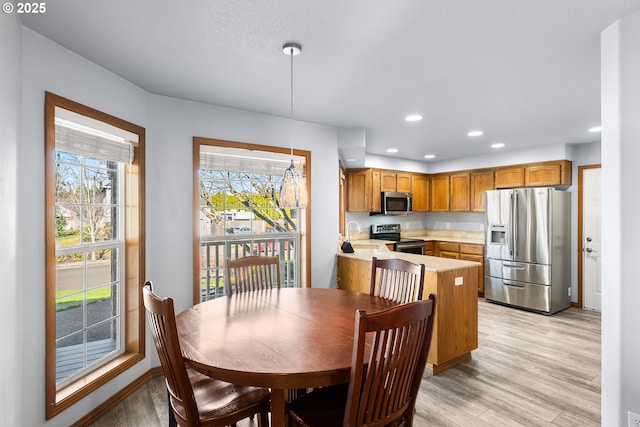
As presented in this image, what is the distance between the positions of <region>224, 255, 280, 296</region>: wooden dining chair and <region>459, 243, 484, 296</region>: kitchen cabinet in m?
3.98

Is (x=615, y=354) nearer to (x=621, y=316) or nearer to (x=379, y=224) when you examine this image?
(x=621, y=316)

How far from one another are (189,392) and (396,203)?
4.95m

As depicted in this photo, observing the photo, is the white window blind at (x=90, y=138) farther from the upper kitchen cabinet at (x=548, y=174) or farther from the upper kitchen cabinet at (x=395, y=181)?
the upper kitchen cabinet at (x=548, y=174)

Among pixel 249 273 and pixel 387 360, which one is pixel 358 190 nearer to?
pixel 249 273

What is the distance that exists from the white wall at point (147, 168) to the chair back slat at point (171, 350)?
77 cm

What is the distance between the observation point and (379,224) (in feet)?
20.3

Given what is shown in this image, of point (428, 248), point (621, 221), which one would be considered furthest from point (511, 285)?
point (621, 221)

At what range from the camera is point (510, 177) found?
5.29 m

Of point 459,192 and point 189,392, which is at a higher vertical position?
point 459,192

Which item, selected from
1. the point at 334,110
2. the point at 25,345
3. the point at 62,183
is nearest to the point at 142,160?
the point at 62,183

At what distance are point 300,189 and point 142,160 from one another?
1505 mm

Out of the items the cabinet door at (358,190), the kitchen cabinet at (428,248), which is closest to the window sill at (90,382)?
the cabinet door at (358,190)

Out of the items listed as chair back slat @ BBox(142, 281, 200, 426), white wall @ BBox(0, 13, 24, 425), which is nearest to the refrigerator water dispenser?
chair back slat @ BBox(142, 281, 200, 426)

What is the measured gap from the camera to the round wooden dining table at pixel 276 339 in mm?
1272
